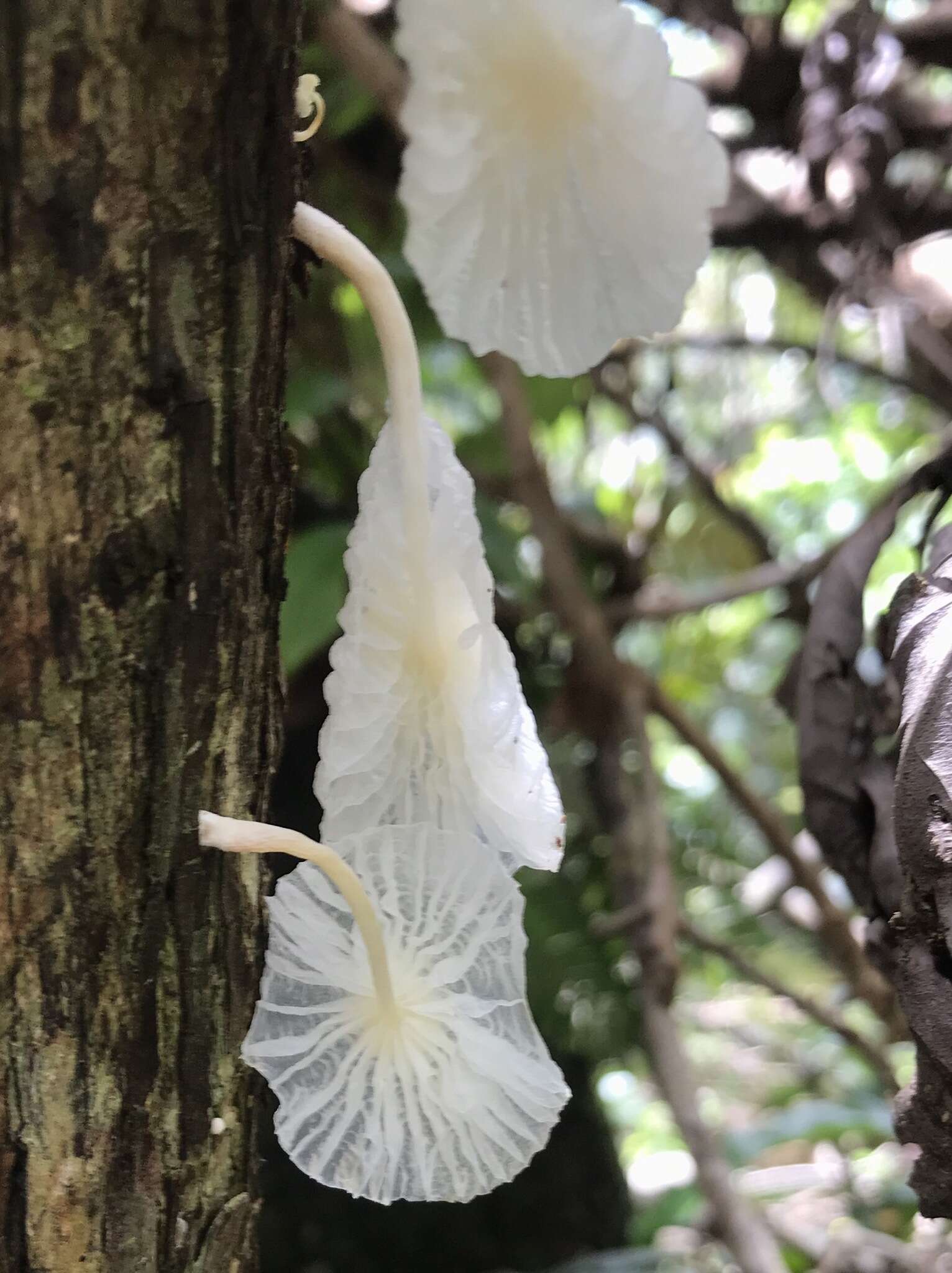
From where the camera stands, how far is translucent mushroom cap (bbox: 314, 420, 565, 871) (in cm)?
34

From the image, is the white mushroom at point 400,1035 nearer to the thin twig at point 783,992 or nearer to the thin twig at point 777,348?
the thin twig at point 783,992

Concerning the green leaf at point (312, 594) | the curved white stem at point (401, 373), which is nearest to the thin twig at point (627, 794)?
the green leaf at point (312, 594)

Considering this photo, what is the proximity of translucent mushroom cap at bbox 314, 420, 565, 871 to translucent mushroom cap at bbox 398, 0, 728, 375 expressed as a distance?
4.0 inches

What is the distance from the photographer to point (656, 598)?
1247 millimetres

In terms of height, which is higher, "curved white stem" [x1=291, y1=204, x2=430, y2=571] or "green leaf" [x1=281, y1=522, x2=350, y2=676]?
"green leaf" [x1=281, y1=522, x2=350, y2=676]

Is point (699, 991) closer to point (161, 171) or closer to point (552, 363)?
point (552, 363)

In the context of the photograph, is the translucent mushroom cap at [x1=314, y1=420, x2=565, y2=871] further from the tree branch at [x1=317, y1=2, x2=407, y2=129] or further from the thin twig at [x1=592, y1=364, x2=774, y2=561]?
the thin twig at [x1=592, y1=364, x2=774, y2=561]

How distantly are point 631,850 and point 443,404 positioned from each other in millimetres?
592

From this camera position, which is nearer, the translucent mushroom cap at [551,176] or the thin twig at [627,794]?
the translucent mushroom cap at [551,176]

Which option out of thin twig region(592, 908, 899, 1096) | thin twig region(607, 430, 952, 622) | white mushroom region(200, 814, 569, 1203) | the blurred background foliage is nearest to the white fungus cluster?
white mushroom region(200, 814, 569, 1203)

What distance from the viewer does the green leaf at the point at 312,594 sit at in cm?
84

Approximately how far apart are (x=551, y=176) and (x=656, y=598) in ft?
2.87

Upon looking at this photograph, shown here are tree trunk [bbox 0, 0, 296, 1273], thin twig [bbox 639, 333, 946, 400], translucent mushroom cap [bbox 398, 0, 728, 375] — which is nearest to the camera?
tree trunk [bbox 0, 0, 296, 1273]

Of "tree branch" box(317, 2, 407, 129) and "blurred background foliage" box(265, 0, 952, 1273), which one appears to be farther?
"blurred background foliage" box(265, 0, 952, 1273)
